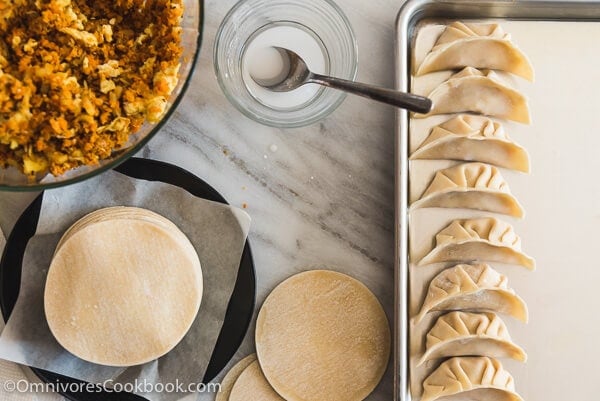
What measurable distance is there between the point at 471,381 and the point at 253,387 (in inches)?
17.8

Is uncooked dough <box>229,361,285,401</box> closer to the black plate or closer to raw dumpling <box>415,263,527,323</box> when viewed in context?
the black plate

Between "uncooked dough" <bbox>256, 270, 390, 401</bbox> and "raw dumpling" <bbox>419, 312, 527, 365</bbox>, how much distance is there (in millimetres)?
130

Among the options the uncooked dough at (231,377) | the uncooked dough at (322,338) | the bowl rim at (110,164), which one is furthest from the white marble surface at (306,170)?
the bowl rim at (110,164)

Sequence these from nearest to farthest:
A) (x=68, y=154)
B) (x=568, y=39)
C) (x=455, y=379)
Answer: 1. (x=68, y=154)
2. (x=455, y=379)
3. (x=568, y=39)

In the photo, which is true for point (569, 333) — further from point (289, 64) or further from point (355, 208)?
point (289, 64)

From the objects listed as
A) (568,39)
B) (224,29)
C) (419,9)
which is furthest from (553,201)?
(224,29)

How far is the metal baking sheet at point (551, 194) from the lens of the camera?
1412 mm

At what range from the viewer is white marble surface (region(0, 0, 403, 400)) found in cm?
151

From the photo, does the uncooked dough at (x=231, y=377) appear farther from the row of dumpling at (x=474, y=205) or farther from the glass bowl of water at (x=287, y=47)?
the glass bowl of water at (x=287, y=47)

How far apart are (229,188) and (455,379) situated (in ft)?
2.03

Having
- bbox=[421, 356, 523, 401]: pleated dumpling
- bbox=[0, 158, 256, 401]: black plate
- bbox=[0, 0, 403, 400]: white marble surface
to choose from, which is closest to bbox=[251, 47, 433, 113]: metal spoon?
bbox=[0, 0, 403, 400]: white marble surface

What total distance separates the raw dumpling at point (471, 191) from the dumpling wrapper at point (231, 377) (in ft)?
1.59

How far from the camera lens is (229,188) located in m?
1.51

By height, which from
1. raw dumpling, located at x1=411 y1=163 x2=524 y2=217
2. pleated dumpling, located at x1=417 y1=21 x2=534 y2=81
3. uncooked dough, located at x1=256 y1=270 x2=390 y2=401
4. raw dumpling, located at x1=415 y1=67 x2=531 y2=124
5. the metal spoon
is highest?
pleated dumpling, located at x1=417 y1=21 x2=534 y2=81
